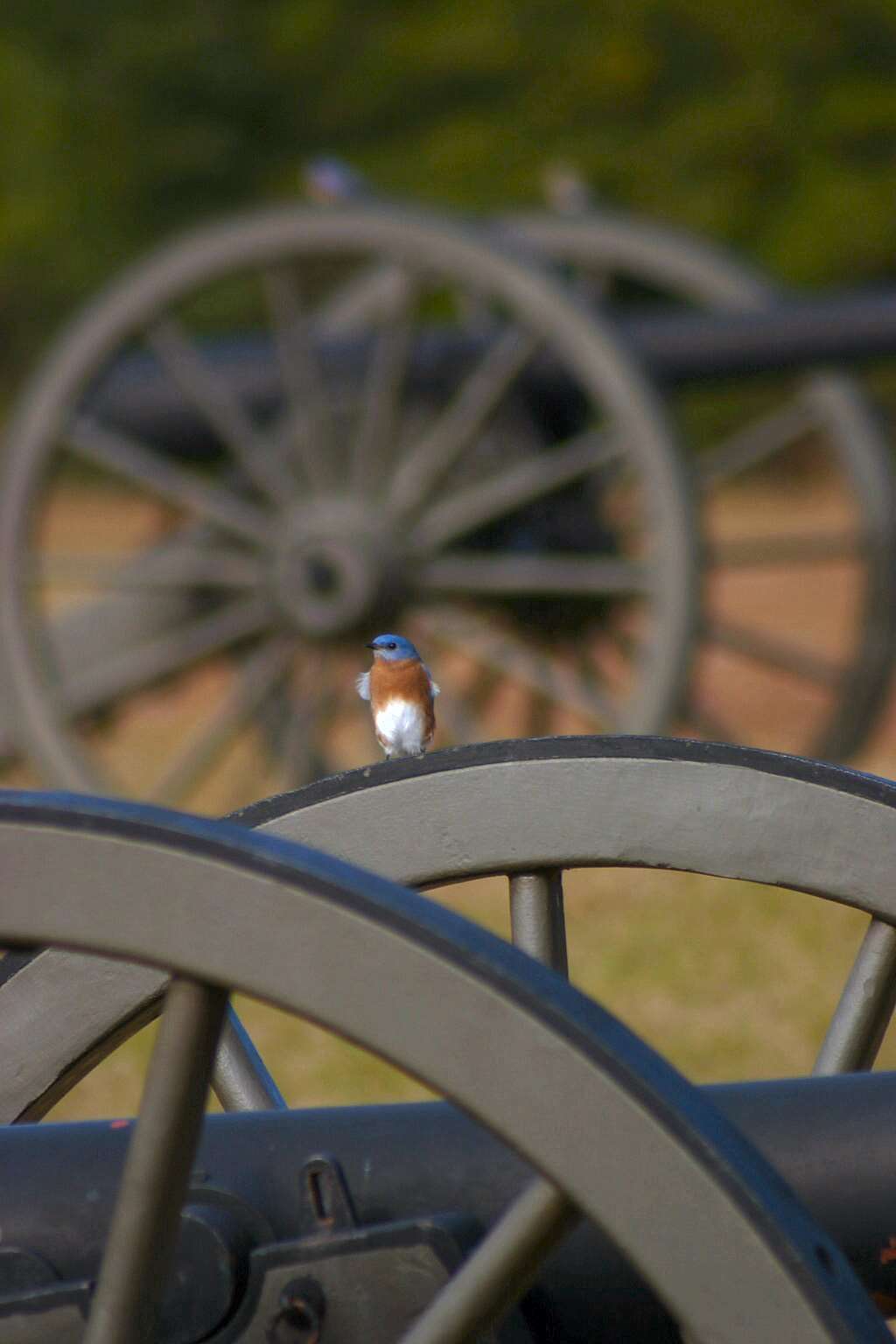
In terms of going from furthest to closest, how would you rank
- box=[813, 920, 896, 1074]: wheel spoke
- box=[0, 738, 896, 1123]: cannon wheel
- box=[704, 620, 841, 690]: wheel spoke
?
box=[704, 620, 841, 690]: wheel spoke < box=[813, 920, 896, 1074]: wheel spoke < box=[0, 738, 896, 1123]: cannon wheel

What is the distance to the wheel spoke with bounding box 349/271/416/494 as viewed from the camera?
203 inches

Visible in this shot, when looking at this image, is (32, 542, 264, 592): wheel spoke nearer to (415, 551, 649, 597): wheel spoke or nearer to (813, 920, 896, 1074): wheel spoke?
(415, 551, 649, 597): wheel spoke

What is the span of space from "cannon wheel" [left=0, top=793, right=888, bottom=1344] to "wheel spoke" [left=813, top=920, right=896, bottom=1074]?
53 cm

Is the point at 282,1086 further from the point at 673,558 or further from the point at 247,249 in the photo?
the point at 247,249

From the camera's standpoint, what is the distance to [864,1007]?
1.63 metres

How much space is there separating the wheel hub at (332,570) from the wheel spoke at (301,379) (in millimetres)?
140

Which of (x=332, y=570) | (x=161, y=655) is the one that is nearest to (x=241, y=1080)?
(x=332, y=570)

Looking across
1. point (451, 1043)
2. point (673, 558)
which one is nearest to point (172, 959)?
point (451, 1043)

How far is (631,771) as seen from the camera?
4.97 ft

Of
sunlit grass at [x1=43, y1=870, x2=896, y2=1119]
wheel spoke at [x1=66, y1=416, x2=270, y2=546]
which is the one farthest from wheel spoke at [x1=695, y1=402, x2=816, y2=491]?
sunlit grass at [x1=43, y1=870, x2=896, y2=1119]

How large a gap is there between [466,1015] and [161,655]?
468 cm

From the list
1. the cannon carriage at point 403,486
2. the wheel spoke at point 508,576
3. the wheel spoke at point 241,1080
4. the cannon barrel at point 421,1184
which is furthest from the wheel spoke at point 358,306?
the cannon barrel at point 421,1184

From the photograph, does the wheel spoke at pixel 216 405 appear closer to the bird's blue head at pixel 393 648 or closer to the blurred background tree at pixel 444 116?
the bird's blue head at pixel 393 648

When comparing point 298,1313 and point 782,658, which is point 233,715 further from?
point 298,1313
